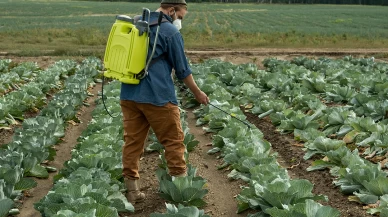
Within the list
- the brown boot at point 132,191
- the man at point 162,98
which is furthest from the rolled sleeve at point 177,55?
the brown boot at point 132,191

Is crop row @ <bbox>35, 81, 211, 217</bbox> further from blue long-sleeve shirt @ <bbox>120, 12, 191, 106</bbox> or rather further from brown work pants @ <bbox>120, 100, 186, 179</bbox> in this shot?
blue long-sleeve shirt @ <bbox>120, 12, 191, 106</bbox>

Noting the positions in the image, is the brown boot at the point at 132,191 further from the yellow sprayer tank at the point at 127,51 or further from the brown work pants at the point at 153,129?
the yellow sprayer tank at the point at 127,51

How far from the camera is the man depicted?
188 inches

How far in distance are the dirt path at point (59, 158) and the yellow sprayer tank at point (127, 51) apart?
5.30ft

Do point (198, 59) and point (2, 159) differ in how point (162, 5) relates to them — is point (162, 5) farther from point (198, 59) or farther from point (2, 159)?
point (198, 59)

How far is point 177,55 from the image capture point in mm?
4770

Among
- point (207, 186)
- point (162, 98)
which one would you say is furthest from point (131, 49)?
point (207, 186)

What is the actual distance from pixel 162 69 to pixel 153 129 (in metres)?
0.59

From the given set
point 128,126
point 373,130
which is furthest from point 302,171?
point 128,126

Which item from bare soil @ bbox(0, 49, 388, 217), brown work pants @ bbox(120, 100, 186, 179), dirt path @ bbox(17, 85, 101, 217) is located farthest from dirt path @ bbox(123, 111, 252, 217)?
dirt path @ bbox(17, 85, 101, 217)

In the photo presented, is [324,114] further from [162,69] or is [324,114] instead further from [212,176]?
[162,69]

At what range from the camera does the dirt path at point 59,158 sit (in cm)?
525

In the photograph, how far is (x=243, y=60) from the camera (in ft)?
61.8

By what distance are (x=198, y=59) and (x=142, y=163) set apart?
1228 centimetres
